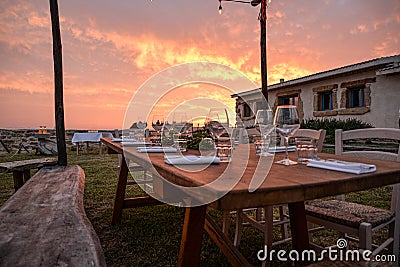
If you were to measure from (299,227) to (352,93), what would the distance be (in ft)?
26.0

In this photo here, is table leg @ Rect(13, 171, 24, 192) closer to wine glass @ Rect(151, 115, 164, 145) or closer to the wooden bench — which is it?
the wooden bench

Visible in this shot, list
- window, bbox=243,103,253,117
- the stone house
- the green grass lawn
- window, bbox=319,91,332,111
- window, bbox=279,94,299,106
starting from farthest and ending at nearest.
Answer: window, bbox=243,103,253,117 < window, bbox=279,94,299,106 < window, bbox=319,91,332,111 < the stone house < the green grass lawn

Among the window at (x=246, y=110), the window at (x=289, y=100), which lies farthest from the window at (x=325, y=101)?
the window at (x=246, y=110)

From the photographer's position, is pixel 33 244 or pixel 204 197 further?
pixel 33 244

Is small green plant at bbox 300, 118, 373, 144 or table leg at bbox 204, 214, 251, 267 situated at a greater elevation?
small green plant at bbox 300, 118, 373, 144

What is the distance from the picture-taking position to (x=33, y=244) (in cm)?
88

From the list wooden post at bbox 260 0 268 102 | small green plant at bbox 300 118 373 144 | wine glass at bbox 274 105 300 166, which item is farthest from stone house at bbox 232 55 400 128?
wine glass at bbox 274 105 300 166

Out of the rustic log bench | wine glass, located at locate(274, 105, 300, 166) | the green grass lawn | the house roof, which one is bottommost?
the green grass lawn

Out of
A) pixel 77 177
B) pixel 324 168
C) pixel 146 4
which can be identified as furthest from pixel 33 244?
pixel 146 4

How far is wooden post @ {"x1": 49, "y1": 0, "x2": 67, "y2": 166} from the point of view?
10.6ft

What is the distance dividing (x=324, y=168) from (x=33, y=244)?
97cm

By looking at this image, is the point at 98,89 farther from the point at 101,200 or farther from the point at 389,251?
the point at 389,251

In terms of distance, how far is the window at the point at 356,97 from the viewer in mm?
7781

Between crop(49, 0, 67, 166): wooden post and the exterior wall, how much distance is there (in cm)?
688
